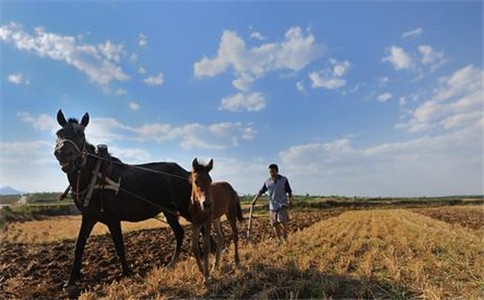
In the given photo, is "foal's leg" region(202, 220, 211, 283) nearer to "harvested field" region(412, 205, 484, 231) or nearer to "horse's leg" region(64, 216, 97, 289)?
"horse's leg" region(64, 216, 97, 289)

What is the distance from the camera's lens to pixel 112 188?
26.7 ft

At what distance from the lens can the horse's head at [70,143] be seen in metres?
7.24

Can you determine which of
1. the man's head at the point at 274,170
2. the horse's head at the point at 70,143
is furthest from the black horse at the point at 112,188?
the man's head at the point at 274,170

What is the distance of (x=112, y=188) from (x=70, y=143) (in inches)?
48.4

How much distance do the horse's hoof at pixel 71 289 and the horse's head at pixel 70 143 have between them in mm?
1938

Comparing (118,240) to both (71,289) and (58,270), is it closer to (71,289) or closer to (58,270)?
(71,289)

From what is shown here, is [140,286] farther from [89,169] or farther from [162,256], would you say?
[162,256]

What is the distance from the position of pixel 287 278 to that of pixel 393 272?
1889 mm

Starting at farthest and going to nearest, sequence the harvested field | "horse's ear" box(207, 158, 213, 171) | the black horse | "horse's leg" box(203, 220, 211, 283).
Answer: the harvested field < the black horse < "horse's ear" box(207, 158, 213, 171) < "horse's leg" box(203, 220, 211, 283)

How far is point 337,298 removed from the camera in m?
5.81

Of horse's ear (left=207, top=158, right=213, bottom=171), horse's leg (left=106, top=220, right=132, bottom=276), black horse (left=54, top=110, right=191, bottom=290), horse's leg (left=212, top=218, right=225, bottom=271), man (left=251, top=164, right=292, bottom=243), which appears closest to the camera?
horse's ear (left=207, top=158, right=213, bottom=171)

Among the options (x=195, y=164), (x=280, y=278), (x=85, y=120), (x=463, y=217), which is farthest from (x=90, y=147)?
(x=463, y=217)

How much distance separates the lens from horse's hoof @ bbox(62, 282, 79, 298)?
710cm

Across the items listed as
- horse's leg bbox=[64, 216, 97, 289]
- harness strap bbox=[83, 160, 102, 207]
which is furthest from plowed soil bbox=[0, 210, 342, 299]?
harness strap bbox=[83, 160, 102, 207]
